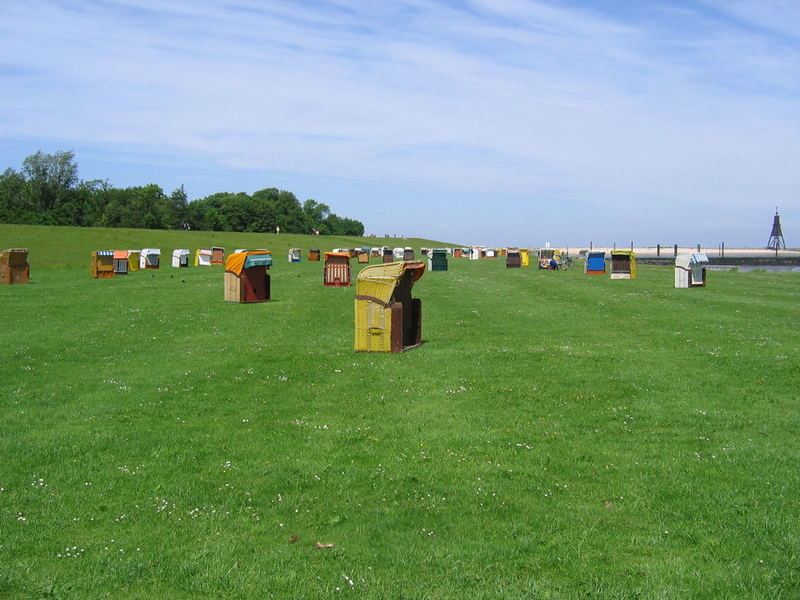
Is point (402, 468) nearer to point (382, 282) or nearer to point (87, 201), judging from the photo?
point (382, 282)

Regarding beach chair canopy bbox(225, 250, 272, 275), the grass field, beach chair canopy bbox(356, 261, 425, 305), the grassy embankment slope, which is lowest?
→ the grass field

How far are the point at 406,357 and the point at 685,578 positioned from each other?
37.5ft

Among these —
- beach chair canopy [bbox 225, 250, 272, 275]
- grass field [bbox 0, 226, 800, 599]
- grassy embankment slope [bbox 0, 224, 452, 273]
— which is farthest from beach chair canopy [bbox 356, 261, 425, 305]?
grassy embankment slope [bbox 0, 224, 452, 273]

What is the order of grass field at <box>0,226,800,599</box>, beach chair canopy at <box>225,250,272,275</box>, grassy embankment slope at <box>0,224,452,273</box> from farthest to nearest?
grassy embankment slope at <box>0,224,452,273</box> < beach chair canopy at <box>225,250,272,275</box> < grass field at <box>0,226,800,599</box>

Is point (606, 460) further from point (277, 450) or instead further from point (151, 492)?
point (151, 492)

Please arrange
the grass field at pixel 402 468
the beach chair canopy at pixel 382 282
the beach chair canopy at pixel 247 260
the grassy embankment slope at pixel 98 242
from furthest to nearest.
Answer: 1. the grassy embankment slope at pixel 98 242
2. the beach chair canopy at pixel 247 260
3. the beach chair canopy at pixel 382 282
4. the grass field at pixel 402 468

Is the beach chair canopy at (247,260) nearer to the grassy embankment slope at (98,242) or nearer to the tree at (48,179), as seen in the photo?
the grassy embankment slope at (98,242)

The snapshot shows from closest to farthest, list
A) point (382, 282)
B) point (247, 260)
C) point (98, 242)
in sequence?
point (382, 282), point (247, 260), point (98, 242)

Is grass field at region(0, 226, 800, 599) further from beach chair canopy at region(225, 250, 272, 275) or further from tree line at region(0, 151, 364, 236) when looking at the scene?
tree line at region(0, 151, 364, 236)

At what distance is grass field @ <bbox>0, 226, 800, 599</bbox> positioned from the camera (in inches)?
261

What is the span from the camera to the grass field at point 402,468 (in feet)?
21.8

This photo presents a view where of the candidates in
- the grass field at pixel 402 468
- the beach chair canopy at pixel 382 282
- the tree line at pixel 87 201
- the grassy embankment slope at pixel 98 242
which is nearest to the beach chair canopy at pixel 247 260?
the grass field at pixel 402 468

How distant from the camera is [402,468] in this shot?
9469 millimetres

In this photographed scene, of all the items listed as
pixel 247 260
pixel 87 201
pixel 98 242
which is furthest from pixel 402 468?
pixel 87 201
